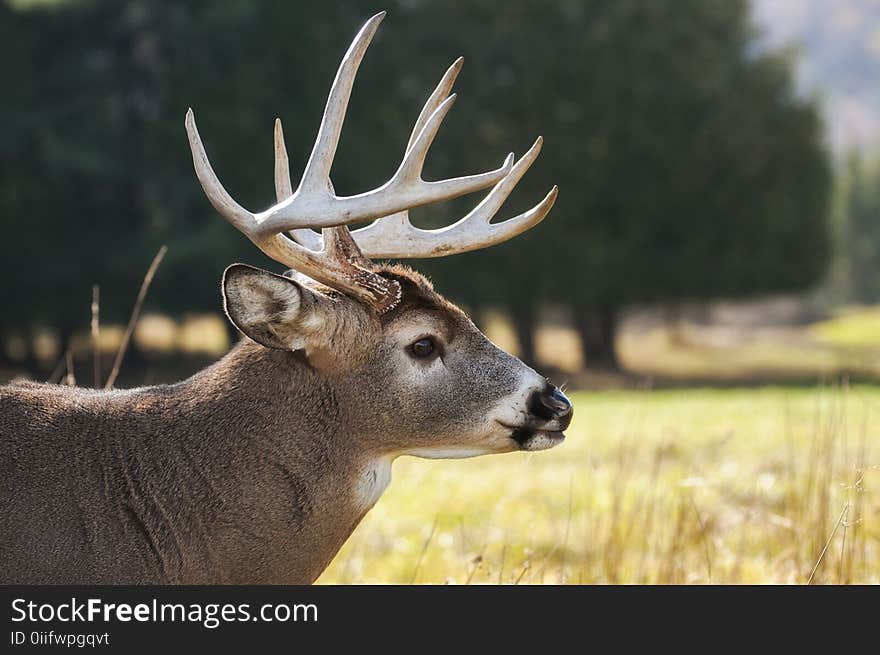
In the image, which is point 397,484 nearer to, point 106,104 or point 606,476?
point 606,476

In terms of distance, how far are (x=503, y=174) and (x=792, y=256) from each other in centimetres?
2753

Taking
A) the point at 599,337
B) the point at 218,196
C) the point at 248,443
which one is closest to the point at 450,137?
the point at 599,337

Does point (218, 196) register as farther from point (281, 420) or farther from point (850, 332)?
point (850, 332)

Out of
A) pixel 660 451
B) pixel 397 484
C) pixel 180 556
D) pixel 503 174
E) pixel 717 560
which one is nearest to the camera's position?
pixel 180 556

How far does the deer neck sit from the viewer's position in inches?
127

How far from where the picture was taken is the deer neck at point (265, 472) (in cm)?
322

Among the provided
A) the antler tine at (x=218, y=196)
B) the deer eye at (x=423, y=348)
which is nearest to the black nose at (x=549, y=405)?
the deer eye at (x=423, y=348)

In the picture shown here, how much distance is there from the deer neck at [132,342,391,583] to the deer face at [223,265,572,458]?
0.08m

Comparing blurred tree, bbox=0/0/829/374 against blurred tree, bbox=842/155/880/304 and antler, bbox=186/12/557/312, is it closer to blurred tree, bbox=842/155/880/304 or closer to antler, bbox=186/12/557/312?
antler, bbox=186/12/557/312

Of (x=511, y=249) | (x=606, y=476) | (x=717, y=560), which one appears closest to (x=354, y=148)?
(x=511, y=249)

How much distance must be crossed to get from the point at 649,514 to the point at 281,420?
90.8 inches

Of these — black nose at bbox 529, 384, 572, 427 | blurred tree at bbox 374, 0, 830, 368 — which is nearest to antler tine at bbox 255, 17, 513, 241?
black nose at bbox 529, 384, 572, 427

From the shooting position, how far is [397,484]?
9.66 meters
